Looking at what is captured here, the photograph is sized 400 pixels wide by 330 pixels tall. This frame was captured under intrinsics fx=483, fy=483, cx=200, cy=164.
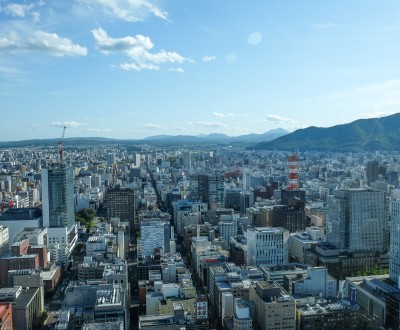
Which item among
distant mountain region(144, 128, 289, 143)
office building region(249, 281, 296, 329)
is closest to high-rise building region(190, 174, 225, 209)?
office building region(249, 281, 296, 329)

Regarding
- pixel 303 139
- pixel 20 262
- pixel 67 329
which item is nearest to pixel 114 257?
pixel 20 262

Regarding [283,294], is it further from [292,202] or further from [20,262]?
[292,202]

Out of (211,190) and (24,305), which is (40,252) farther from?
(211,190)

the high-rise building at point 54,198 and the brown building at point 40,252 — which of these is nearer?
the brown building at point 40,252

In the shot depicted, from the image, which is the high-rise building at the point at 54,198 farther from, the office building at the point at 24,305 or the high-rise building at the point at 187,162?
the high-rise building at the point at 187,162

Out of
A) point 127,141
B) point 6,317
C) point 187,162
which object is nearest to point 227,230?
Result: point 6,317

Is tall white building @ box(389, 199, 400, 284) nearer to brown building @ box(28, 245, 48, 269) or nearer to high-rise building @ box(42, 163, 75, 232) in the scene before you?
brown building @ box(28, 245, 48, 269)

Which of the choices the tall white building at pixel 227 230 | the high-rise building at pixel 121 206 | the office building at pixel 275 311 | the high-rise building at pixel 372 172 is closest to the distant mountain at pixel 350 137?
the high-rise building at pixel 372 172
